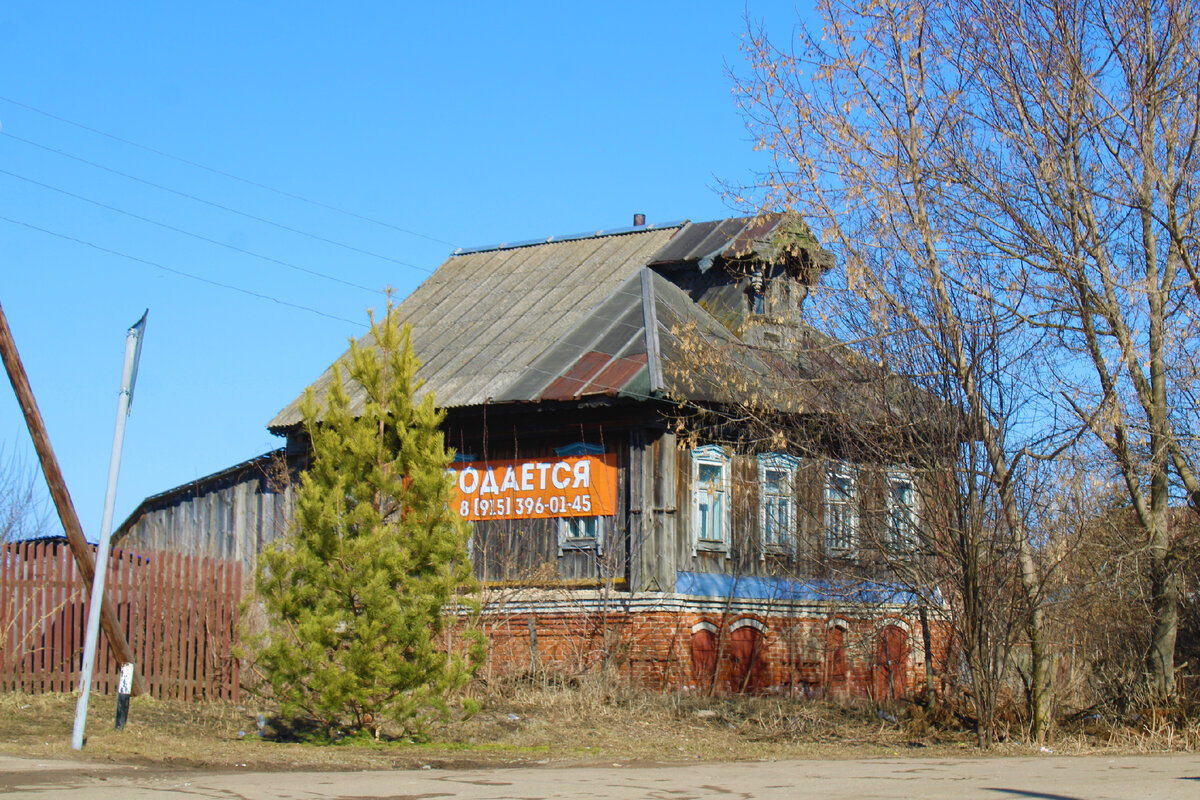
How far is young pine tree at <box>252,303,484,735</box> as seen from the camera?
11.3 metres

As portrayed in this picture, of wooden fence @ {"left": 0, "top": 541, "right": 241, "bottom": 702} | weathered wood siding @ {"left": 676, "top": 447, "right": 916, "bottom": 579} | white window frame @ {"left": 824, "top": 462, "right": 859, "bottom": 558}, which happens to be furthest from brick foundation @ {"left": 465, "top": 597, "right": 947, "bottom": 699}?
wooden fence @ {"left": 0, "top": 541, "right": 241, "bottom": 702}

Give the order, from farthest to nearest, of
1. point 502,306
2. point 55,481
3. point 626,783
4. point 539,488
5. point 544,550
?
point 502,306 < point 539,488 < point 544,550 < point 55,481 < point 626,783

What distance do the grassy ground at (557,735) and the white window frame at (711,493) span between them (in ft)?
8.37

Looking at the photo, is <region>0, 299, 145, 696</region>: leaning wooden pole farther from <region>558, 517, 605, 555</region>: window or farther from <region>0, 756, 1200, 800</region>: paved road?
<region>558, 517, 605, 555</region>: window

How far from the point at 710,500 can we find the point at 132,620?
8.79m

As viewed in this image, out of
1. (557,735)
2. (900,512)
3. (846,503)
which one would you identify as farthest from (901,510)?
(557,735)

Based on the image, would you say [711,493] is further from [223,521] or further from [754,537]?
[223,521]

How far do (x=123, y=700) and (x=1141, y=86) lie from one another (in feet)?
42.8

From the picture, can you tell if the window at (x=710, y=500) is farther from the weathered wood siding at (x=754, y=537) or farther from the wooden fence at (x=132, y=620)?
the wooden fence at (x=132, y=620)

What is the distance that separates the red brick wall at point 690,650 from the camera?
18.0 meters

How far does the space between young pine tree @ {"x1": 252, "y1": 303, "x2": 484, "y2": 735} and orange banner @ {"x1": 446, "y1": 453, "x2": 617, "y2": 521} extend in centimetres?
703

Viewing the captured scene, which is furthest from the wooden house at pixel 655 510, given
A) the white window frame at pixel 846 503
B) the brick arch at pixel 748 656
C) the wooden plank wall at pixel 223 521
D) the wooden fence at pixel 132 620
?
the wooden fence at pixel 132 620

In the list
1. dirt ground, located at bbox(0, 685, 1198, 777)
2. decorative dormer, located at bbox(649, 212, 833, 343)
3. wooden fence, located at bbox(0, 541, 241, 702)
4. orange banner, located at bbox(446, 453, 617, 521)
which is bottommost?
dirt ground, located at bbox(0, 685, 1198, 777)

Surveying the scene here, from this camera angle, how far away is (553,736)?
525 inches
